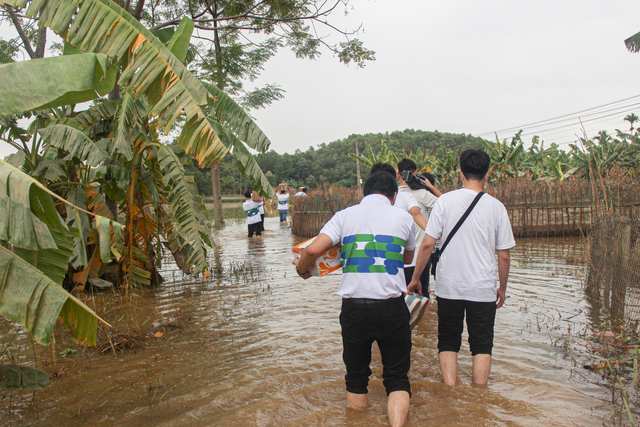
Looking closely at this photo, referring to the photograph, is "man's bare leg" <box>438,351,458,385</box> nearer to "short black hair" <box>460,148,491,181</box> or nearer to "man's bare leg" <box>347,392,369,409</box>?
"man's bare leg" <box>347,392,369,409</box>

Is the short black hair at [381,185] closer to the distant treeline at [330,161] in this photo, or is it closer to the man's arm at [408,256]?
the man's arm at [408,256]

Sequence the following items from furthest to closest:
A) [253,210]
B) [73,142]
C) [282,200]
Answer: [282,200]
[253,210]
[73,142]

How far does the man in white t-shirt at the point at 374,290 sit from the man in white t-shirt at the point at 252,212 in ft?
36.3

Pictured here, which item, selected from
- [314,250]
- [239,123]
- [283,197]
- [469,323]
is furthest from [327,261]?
[283,197]

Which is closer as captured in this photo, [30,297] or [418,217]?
[30,297]

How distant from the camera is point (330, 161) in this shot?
69.0 meters

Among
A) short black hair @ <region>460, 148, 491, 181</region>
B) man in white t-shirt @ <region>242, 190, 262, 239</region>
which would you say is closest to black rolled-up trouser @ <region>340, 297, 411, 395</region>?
short black hair @ <region>460, 148, 491, 181</region>

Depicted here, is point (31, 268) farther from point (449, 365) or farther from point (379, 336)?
point (449, 365)

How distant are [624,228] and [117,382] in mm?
5579

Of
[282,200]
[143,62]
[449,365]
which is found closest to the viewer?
[449,365]

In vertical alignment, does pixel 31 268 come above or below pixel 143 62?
below

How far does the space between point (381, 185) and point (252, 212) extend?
11.4 m

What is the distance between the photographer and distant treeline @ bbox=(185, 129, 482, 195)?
188ft

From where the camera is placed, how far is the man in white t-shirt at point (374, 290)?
2.92m
